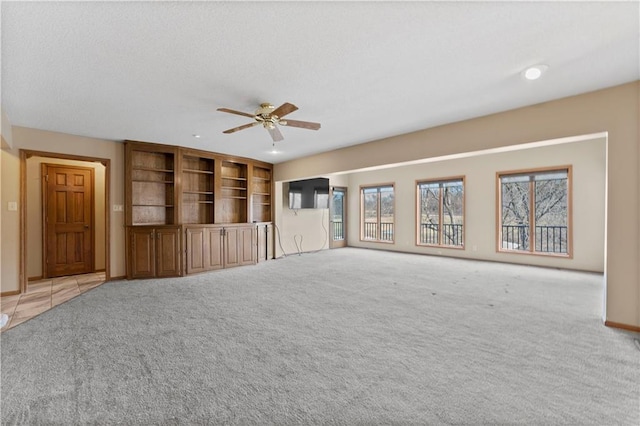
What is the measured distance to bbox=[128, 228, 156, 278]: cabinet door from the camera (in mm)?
5152

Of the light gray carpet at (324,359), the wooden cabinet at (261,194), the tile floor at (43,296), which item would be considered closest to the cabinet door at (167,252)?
the tile floor at (43,296)

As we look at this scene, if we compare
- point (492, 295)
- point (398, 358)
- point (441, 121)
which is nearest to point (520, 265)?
point (492, 295)

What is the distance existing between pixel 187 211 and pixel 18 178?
2.53 m

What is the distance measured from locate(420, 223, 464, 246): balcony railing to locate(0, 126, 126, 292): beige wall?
7111 millimetres

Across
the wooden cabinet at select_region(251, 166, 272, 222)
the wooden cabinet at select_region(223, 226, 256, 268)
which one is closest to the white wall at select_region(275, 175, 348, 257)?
the wooden cabinet at select_region(251, 166, 272, 222)

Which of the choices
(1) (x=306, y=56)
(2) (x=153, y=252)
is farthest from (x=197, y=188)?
(1) (x=306, y=56)

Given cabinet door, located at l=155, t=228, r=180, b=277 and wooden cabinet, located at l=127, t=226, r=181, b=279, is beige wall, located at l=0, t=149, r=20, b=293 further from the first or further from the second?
cabinet door, located at l=155, t=228, r=180, b=277

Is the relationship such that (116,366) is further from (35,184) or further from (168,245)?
(35,184)

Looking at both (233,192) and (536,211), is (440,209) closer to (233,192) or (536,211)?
(536,211)

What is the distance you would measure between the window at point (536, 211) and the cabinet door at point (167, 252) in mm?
6953

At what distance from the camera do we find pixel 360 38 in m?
2.12

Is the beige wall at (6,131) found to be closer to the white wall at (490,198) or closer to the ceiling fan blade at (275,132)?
the ceiling fan blade at (275,132)

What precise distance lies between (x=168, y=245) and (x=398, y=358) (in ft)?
15.5

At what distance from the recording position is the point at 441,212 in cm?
756
